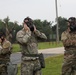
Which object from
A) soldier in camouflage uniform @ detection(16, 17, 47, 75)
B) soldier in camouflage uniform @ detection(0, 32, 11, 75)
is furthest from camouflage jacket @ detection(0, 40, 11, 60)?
soldier in camouflage uniform @ detection(16, 17, 47, 75)

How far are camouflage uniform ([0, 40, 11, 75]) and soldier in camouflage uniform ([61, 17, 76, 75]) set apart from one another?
142 cm

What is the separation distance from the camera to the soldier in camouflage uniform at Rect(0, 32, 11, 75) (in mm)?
9359

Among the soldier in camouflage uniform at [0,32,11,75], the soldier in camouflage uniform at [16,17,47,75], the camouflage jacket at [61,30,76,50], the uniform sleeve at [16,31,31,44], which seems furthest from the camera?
the soldier in camouflage uniform at [0,32,11,75]

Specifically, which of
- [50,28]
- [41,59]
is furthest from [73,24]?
[50,28]

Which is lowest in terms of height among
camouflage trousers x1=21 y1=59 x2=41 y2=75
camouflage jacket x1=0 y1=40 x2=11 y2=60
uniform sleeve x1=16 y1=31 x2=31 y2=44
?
camouflage trousers x1=21 y1=59 x2=41 y2=75

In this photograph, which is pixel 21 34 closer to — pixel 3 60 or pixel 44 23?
pixel 3 60

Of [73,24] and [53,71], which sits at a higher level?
[73,24]

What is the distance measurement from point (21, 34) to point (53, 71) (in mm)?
5302

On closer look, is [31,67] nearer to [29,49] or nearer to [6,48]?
[29,49]

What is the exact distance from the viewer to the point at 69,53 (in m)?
9.29

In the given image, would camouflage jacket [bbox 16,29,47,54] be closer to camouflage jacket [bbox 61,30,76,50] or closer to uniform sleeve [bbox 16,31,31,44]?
uniform sleeve [bbox 16,31,31,44]

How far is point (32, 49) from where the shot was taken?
8.67 m

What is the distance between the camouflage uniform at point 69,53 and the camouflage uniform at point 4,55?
4.63 ft

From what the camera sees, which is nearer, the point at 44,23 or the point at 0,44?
the point at 0,44
